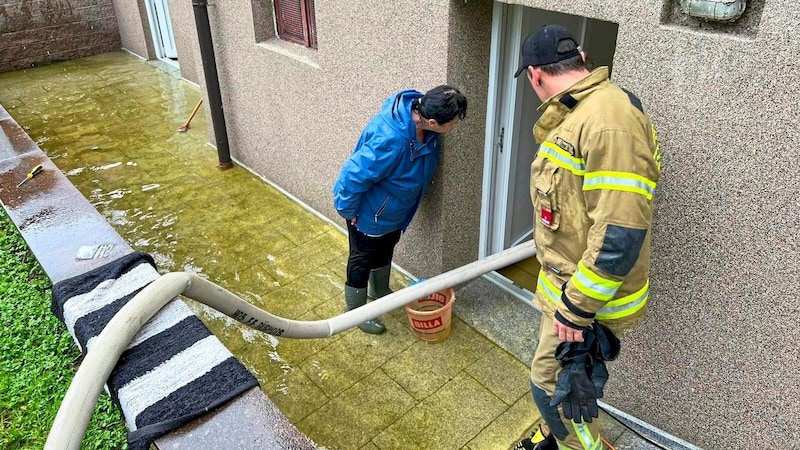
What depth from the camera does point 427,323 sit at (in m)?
4.09

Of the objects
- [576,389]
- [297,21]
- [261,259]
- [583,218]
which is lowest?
[261,259]

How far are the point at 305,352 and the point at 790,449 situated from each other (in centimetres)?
285

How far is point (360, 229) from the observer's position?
4039 millimetres

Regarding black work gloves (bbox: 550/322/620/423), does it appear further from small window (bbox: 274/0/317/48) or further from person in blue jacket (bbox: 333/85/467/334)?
small window (bbox: 274/0/317/48)

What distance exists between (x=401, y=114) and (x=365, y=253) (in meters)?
1.04

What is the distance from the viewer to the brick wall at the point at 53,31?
993 cm

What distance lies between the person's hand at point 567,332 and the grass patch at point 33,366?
7.07ft

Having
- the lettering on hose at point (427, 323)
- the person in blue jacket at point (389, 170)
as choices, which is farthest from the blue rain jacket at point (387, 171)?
the lettering on hose at point (427, 323)

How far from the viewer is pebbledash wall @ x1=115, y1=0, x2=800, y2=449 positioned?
2.53 metres

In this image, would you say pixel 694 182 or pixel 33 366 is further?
pixel 33 366

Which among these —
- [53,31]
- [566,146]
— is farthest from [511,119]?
[53,31]

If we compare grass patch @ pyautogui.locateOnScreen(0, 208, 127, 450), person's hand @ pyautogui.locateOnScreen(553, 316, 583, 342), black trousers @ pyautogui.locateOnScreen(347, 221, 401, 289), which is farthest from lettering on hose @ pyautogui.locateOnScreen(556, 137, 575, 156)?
grass patch @ pyautogui.locateOnScreen(0, 208, 127, 450)

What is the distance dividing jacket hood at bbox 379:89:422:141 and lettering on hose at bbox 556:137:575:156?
1.24 meters

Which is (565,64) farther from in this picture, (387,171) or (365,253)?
(365,253)
